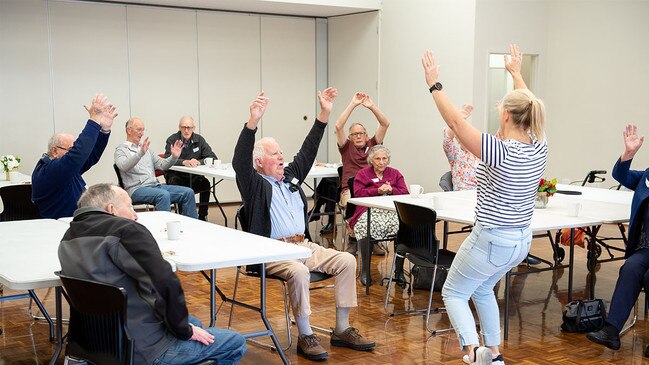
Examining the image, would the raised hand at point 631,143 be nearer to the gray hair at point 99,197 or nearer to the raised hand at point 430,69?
the raised hand at point 430,69

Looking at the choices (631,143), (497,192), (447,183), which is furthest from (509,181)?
(447,183)

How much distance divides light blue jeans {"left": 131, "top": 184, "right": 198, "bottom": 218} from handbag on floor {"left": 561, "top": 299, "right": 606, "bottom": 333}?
4139mm

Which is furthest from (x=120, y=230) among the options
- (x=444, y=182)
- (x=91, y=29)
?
(x=91, y=29)

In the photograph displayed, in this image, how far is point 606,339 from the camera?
4656 mm

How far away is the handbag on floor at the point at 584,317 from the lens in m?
4.96

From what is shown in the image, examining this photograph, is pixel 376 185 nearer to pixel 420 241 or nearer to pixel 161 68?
pixel 420 241

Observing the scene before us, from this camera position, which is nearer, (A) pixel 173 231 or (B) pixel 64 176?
(A) pixel 173 231

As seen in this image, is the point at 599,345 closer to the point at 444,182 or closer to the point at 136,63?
the point at 444,182

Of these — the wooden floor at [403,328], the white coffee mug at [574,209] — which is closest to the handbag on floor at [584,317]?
the wooden floor at [403,328]

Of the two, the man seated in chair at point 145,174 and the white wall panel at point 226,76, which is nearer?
the man seated in chair at point 145,174

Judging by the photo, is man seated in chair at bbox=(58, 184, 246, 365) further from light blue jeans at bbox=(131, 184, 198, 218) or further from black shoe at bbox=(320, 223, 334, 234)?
black shoe at bbox=(320, 223, 334, 234)

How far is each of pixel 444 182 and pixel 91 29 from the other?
5.39m

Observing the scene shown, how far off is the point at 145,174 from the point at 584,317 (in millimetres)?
4649

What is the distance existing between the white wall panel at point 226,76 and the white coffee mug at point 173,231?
7.20m
